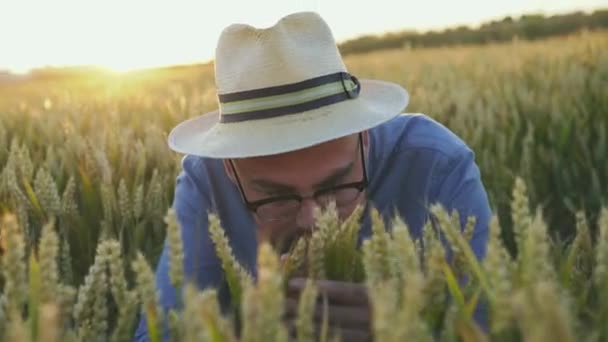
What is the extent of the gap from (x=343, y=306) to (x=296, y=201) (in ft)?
1.86

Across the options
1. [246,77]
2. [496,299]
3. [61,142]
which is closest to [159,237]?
[246,77]

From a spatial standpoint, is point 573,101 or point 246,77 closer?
point 246,77

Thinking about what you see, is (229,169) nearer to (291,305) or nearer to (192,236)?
(192,236)

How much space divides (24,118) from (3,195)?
5.15 ft

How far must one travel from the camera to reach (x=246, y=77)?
65.5 inches

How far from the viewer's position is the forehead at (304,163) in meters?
1.52

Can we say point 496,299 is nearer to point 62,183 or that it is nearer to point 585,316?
point 585,316

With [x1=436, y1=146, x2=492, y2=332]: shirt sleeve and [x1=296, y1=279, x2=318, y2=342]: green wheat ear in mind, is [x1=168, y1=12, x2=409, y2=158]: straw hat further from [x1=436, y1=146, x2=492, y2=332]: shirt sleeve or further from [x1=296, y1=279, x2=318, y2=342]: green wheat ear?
[x1=296, y1=279, x2=318, y2=342]: green wheat ear

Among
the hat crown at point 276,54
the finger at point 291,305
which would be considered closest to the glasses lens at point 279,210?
the hat crown at point 276,54

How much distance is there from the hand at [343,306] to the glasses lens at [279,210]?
0.52 m

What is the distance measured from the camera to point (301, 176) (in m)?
1.51

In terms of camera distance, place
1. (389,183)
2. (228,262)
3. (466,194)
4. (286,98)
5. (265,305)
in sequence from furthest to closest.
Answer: (389,183) < (466,194) < (286,98) < (228,262) < (265,305)

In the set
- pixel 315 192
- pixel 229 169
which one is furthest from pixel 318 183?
pixel 229 169

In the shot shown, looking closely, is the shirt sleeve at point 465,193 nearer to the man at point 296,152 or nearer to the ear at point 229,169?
the man at point 296,152
